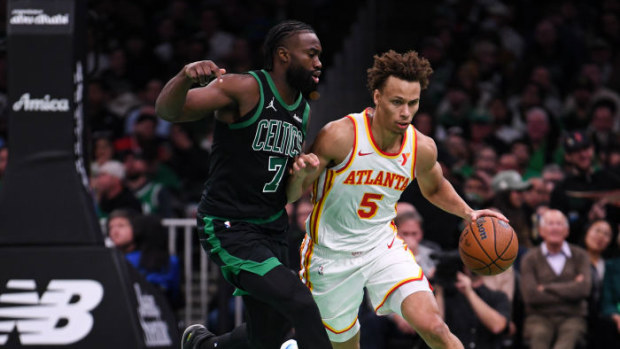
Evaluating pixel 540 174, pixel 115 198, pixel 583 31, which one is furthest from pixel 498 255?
pixel 583 31

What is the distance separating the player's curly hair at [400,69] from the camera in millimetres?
5641

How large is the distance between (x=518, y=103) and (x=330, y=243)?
6.94 m

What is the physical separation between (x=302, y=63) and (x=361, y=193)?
34.7 inches

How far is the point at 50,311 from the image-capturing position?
240 inches

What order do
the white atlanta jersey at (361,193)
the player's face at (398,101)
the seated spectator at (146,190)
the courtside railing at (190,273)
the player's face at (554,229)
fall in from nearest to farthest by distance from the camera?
the player's face at (398,101) < the white atlanta jersey at (361,193) < the player's face at (554,229) < the courtside railing at (190,273) < the seated spectator at (146,190)

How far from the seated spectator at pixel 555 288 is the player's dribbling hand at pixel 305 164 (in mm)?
4159

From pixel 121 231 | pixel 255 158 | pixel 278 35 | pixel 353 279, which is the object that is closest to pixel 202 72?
pixel 255 158

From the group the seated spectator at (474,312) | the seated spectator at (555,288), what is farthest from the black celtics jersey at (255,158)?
the seated spectator at (555,288)

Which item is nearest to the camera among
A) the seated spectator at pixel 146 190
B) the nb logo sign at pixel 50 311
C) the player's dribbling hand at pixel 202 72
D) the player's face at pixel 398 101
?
the player's dribbling hand at pixel 202 72

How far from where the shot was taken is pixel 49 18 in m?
6.22

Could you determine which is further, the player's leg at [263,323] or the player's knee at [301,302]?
the player's leg at [263,323]

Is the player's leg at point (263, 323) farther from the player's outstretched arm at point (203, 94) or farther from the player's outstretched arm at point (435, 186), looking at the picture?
the player's outstretched arm at point (435, 186)

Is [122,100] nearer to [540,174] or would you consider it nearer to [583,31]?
[540,174]

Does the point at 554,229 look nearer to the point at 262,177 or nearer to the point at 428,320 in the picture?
the point at 428,320
